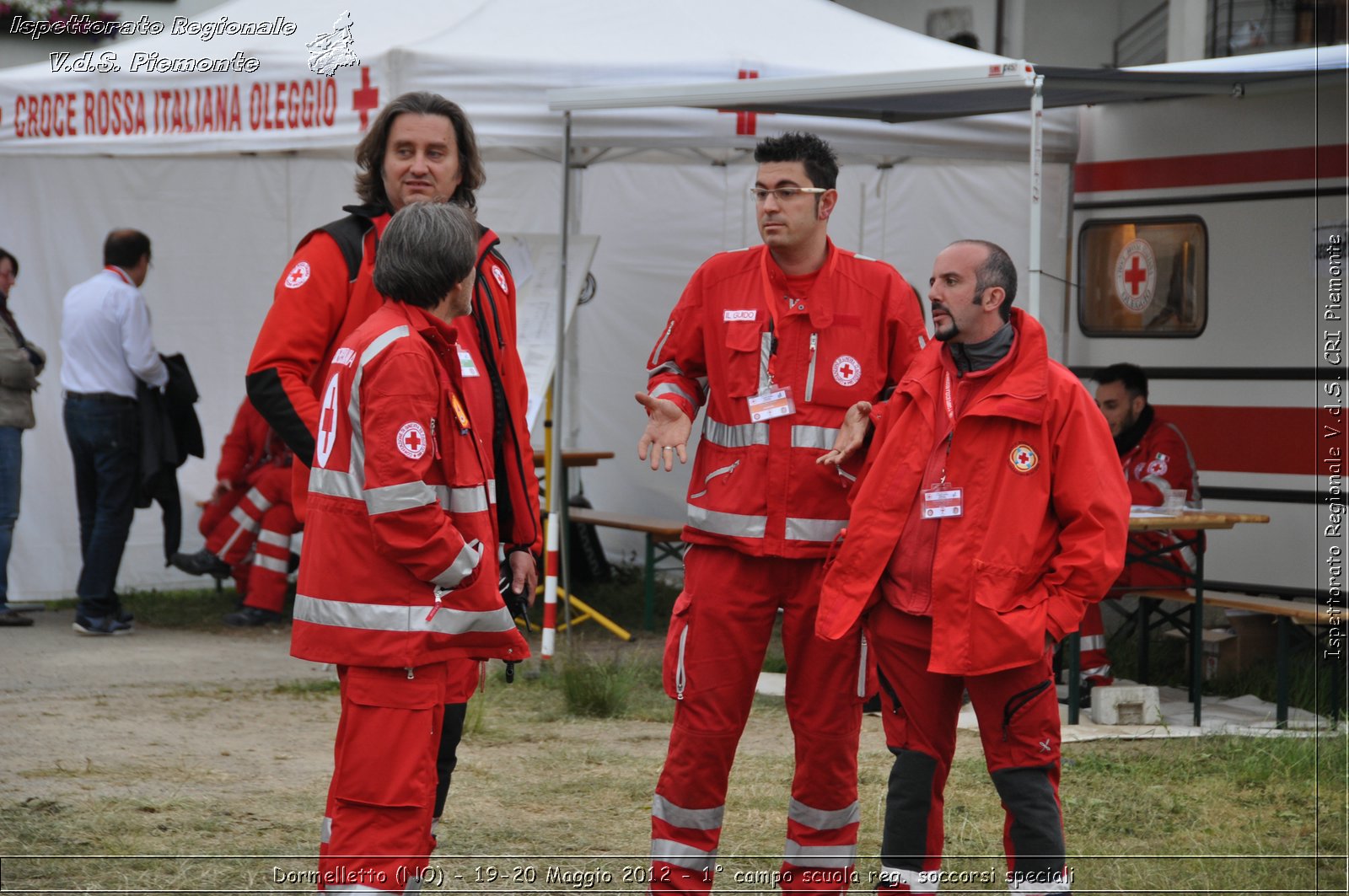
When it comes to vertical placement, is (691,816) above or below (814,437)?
below

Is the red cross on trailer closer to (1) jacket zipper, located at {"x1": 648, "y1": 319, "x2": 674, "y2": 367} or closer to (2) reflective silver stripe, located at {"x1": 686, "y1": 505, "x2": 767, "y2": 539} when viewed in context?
(1) jacket zipper, located at {"x1": 648, "y1": 319, "x2": 674, "y2": 367}

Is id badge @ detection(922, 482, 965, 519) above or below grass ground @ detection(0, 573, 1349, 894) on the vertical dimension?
above

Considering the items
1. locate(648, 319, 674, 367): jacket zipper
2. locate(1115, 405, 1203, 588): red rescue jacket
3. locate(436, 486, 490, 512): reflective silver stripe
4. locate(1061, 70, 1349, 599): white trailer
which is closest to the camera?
locate(436, 486, 490, 512): reflective silver stripe

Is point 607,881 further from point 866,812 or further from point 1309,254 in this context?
point 1309,254

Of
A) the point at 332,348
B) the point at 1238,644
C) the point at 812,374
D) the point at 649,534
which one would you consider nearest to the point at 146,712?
the point at 649,534

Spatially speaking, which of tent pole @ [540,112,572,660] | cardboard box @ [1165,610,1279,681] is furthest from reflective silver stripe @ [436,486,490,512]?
cardboard box @ [1165,610,1279,681]

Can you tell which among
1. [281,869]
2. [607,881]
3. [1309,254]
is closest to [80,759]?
[281,869]

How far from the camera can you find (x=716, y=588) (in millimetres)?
4359

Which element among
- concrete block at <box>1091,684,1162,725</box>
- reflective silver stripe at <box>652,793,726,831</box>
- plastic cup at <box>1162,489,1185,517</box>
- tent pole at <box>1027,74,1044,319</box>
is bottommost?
concrete block at <box>1091,684,1162,725</box>

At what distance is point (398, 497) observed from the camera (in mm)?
3426

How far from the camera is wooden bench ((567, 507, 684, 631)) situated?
966cm

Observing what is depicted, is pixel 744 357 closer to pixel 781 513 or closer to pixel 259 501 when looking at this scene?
pixel 781 513

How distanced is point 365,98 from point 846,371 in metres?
4.55

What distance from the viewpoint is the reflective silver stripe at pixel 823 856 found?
14.2 ft
